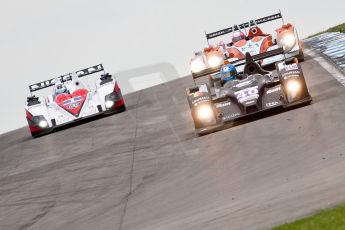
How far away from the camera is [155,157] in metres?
15.8

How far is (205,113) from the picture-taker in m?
16.3

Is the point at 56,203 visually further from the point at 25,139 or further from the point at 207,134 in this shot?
the point at 25,139

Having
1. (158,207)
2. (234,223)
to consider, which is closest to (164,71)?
(158,207)

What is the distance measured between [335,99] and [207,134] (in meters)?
2.32

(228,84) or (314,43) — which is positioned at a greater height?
(228,84)

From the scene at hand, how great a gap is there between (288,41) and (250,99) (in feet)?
26.8

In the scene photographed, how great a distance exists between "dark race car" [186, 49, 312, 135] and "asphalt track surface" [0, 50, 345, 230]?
243 mm

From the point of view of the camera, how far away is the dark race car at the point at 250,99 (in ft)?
52.5

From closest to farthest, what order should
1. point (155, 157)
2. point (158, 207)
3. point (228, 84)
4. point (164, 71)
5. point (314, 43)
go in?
point (158, 207) → point (155, 157) → point (228, 84) → point (314, 43) → point (164, 71)

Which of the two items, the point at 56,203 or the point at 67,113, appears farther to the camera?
the point at 67,113

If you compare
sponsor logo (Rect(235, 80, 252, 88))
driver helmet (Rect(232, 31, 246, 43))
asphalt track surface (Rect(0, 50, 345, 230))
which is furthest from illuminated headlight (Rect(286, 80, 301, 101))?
driver helmet (Rect(232, 31, 246, 43))

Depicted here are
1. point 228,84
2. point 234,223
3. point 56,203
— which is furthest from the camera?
point 228,84

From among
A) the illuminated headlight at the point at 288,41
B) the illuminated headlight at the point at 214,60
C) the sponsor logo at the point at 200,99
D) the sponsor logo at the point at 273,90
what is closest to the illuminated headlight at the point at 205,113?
the sponsor logo at the point at 200,99

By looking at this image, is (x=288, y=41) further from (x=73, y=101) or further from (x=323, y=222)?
(x=323, y=222)
